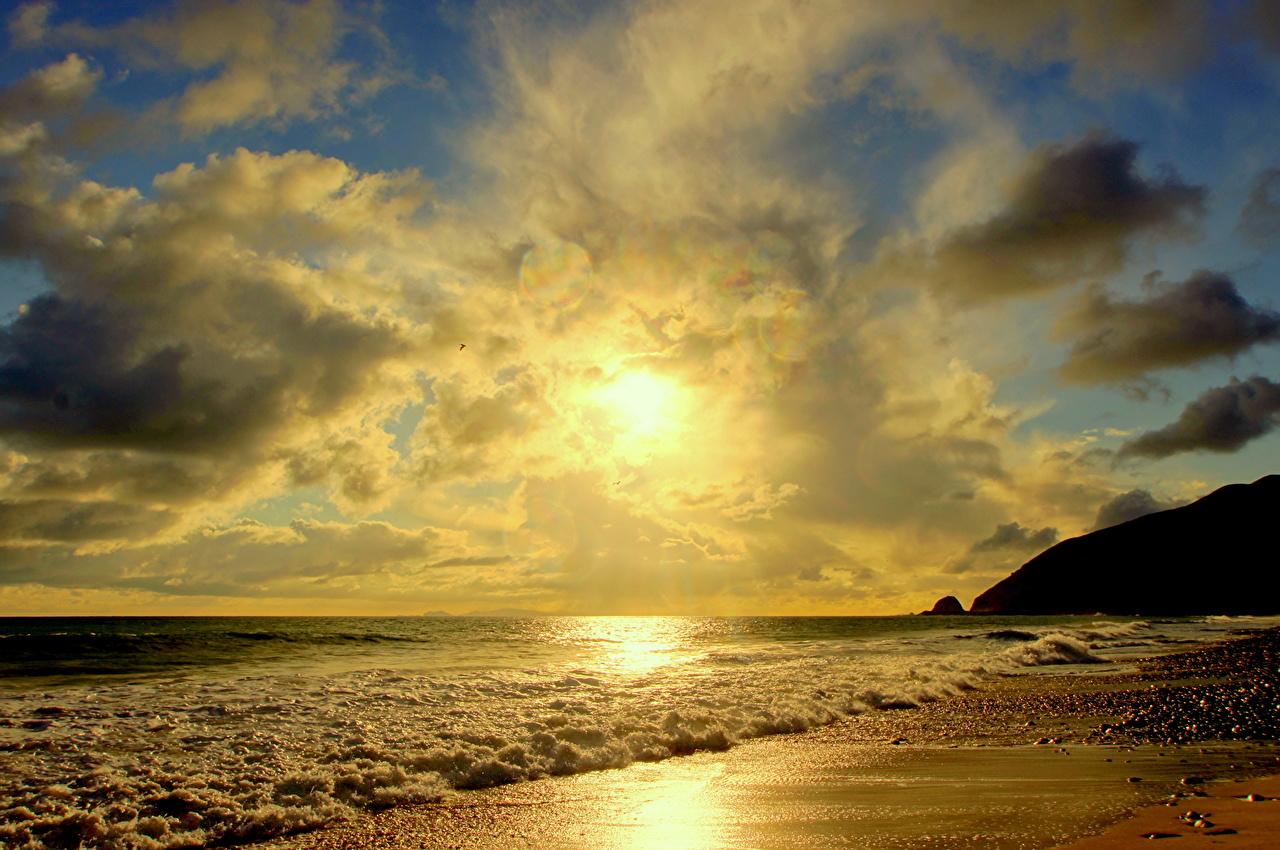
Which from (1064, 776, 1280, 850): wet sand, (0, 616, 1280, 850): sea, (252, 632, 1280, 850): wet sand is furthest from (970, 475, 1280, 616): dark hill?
(1064, 776, 1280, 850): wet sand

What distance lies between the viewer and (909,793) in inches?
375

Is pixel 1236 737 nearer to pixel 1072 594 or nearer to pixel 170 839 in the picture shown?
pixel 170 839

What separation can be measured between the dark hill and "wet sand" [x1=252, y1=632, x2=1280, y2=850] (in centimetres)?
16572

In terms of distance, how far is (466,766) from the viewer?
11.9 m

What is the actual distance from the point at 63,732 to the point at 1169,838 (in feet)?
52.9

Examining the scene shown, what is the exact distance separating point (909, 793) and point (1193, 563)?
202m

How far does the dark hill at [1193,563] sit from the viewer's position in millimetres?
155875

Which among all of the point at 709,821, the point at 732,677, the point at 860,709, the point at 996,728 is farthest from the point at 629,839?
the point at 732,677

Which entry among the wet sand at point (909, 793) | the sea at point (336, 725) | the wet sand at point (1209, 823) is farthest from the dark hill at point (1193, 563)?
the wet sand at point (1209, 823)

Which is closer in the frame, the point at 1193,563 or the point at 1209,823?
the point at 1209,823

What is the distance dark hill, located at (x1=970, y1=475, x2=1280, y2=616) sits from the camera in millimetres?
155875

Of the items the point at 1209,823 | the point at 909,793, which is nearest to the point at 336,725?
the point at 909,793

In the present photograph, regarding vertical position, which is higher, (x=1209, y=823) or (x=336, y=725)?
(x=1209, y=823)

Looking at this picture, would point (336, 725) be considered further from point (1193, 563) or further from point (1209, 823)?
point (1193, 563)
